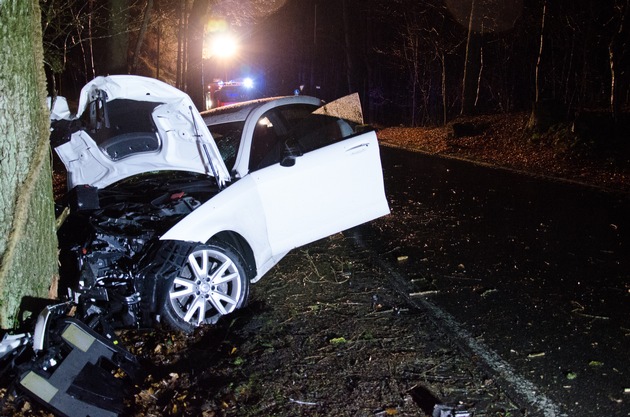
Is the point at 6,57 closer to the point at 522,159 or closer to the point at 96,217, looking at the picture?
the point at 96,217

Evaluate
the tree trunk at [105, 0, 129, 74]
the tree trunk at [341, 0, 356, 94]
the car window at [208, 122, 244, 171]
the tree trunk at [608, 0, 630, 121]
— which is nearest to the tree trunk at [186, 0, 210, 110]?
the tree trunk at [105, 0, 129, 74]

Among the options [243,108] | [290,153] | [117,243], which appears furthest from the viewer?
[243,108]

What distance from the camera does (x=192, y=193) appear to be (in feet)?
16.5

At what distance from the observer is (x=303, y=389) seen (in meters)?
3.34

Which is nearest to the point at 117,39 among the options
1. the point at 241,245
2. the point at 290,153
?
the point at 290,153

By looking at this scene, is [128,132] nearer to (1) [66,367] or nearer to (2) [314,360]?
(1) [66,367]

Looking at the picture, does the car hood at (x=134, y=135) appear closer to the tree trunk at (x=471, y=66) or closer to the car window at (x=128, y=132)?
the car window at (x=128, y=132)

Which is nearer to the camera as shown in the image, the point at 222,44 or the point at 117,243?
the point at 117,243

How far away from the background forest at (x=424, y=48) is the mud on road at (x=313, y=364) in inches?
294

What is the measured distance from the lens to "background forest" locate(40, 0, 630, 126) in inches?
553

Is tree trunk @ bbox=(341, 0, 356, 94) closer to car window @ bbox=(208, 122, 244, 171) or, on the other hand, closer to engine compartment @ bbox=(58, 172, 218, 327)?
car window @ bbox=(208, 122, 244, 171)

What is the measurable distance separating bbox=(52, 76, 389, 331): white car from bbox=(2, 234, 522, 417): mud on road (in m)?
0.31

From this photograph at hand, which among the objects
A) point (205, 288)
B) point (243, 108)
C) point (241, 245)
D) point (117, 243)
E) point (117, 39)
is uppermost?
point (117, 39)

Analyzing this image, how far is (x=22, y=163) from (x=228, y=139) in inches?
92.3
